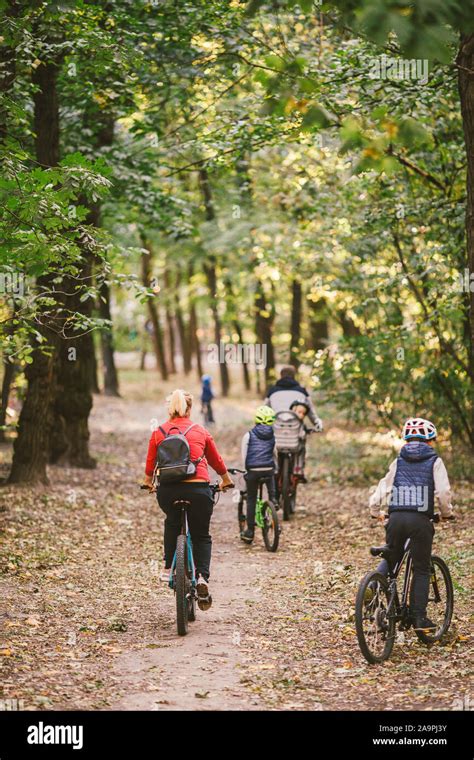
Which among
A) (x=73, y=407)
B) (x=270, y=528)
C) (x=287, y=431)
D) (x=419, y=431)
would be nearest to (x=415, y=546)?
(x=419, y=431)

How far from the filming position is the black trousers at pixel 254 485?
12.3 metres

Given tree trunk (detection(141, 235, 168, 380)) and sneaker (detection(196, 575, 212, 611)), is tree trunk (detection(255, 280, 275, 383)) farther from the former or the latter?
sneaker (detection(196, 575, 212, 611))

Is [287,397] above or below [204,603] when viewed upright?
above

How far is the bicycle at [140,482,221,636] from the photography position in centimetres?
802

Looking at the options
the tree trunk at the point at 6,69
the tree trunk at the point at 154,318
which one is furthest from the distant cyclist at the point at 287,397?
the tree trunk at the point at 154,318

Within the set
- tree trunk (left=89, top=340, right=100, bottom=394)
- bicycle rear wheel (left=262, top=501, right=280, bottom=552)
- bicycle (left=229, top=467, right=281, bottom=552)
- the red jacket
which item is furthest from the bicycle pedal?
tree trunk (left=89, top=340, right=100, bottom=394)

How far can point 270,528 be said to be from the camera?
12.3 metres

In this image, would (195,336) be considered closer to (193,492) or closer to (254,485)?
(254,485)

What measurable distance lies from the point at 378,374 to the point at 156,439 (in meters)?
9.13

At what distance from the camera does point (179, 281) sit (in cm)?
4831

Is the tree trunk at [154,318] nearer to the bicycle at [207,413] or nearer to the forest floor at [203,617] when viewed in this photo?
the bicycle at [207,413]

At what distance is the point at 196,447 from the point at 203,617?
1.83m

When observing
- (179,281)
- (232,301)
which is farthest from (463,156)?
(179,281)
